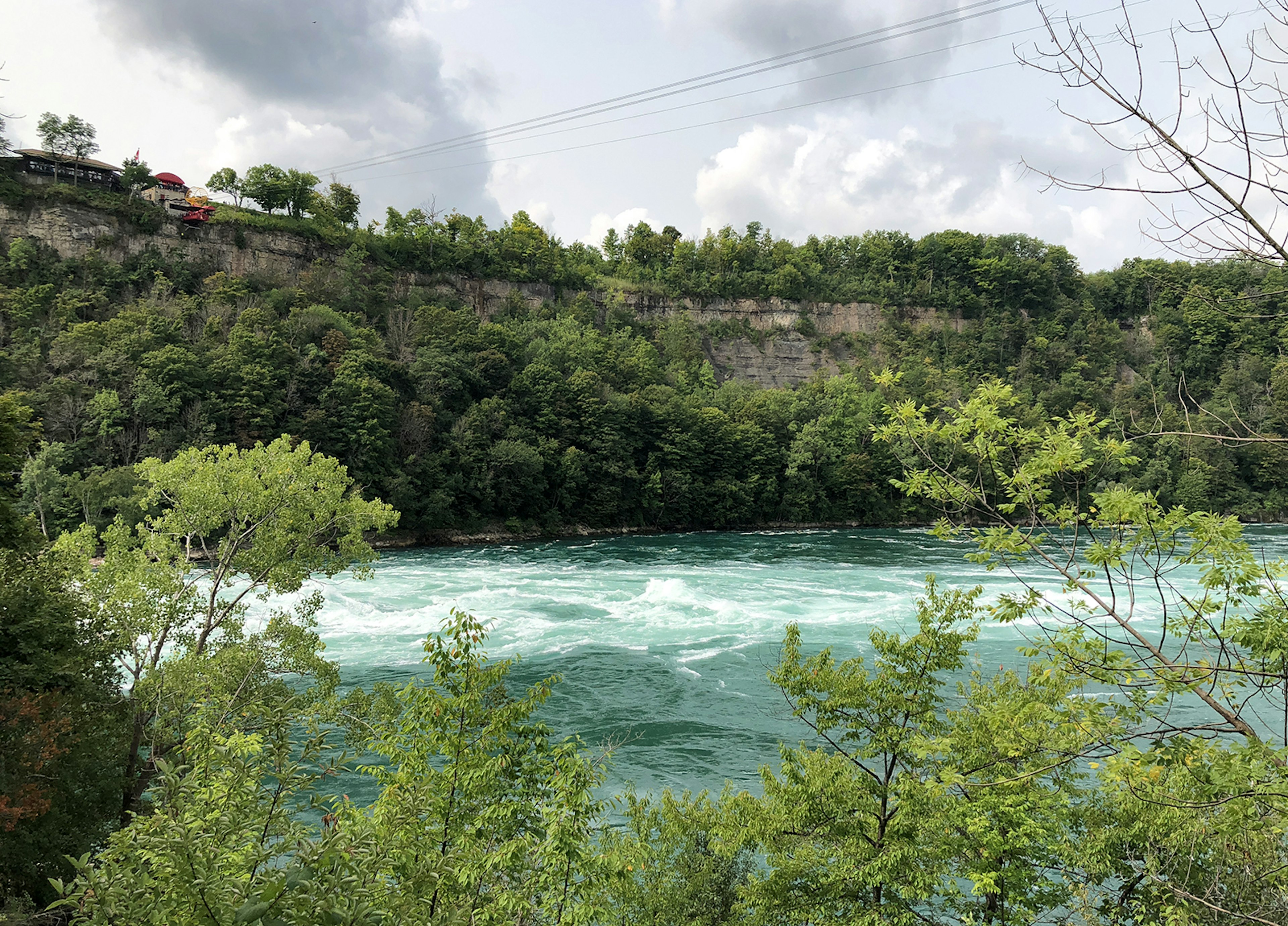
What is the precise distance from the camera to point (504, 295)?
76.4 meters

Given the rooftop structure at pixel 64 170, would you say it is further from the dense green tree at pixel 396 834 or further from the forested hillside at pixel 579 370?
the dense green tree at pixel 396 834

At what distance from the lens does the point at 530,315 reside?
74.9m

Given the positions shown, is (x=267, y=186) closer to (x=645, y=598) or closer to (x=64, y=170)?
(x=64, y=170)

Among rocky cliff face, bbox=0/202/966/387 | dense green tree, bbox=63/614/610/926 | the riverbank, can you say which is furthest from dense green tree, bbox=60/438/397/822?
rocky cliff face, bbox=0/202/966/387

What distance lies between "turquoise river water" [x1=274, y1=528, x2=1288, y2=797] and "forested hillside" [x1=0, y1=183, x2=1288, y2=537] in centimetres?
977

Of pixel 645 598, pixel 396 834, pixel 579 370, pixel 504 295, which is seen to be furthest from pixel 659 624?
pixel 504 295

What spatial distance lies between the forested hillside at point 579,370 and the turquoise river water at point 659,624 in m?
9.77

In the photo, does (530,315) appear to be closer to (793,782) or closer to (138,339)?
(138,339)

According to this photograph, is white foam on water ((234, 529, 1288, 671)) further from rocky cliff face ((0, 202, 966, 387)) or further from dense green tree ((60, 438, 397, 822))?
rocky cliff face ((0, 202, 966, 387))

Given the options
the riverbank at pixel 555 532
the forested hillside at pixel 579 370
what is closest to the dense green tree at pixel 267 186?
the forested hillside at pixel 579 370

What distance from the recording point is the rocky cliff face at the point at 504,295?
5178cm

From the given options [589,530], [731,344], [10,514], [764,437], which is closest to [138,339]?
[589,530]

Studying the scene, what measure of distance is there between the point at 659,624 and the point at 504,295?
189 feet

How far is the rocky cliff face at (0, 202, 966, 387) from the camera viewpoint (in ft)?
170
